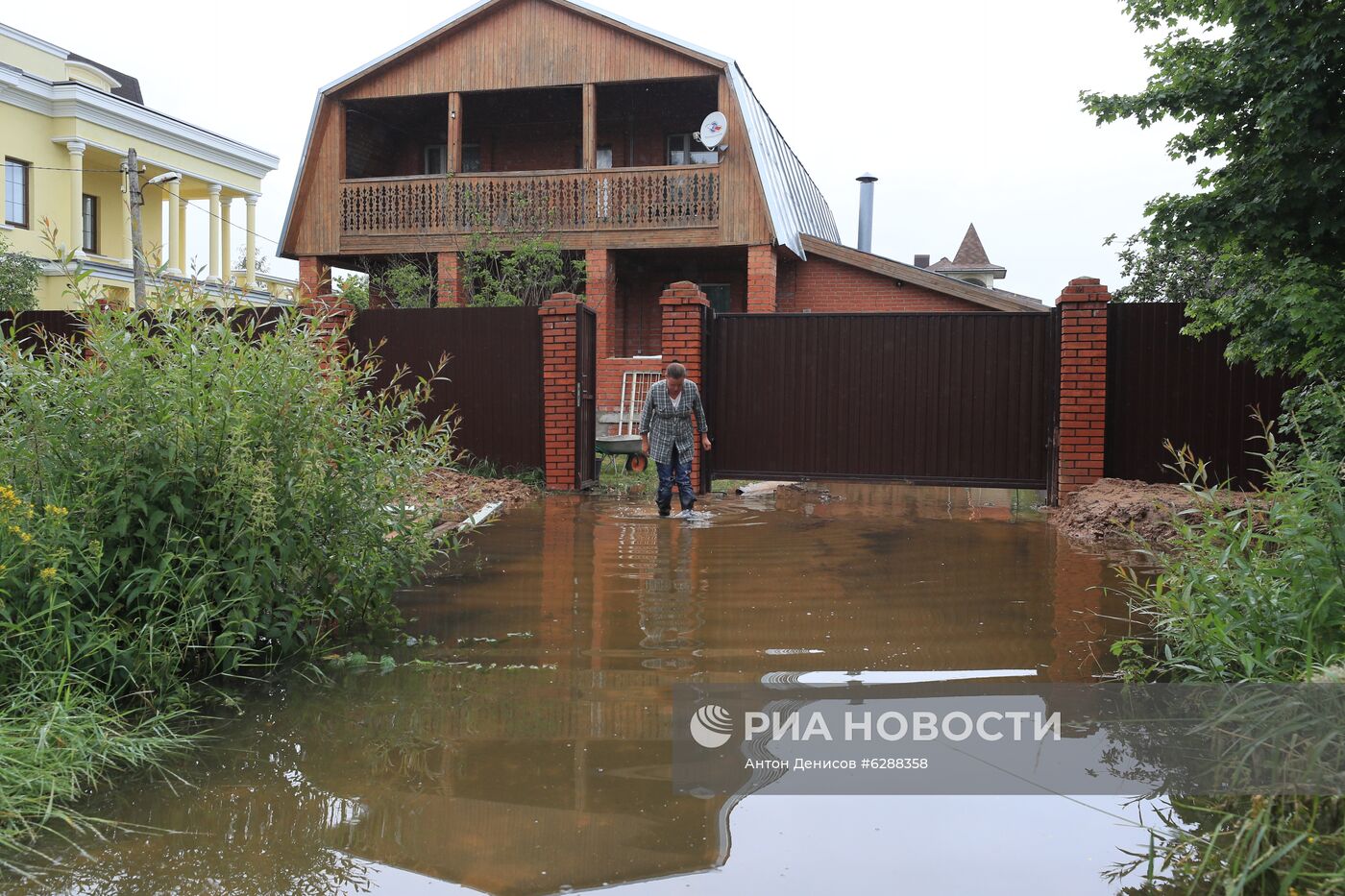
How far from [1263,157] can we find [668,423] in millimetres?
5033

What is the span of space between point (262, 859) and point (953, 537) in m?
6.58

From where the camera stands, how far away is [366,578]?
5.02m

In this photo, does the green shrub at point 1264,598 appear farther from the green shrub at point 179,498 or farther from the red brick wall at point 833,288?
the red brick wall at point 833,288

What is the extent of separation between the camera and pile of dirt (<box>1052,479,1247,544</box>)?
25.3ft

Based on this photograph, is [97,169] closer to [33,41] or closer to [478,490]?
[33,41]

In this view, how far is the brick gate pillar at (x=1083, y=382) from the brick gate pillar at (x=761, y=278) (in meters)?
8.22

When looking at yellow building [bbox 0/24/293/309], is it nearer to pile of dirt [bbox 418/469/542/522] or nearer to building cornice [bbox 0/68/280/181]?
building cornice [bbox 0/68/280/181]

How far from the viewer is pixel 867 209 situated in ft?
101

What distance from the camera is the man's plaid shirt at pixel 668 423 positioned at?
958 cm

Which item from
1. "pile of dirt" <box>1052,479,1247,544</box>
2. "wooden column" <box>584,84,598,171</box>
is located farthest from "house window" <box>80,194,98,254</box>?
"pile of dirt" <box>1052,479,1247,544</box>

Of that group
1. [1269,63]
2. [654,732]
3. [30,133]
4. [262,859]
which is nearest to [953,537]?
[1269,63]

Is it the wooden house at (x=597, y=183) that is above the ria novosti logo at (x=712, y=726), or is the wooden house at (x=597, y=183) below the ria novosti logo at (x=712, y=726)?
above

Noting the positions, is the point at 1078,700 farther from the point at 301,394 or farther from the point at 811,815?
the point at 301,394

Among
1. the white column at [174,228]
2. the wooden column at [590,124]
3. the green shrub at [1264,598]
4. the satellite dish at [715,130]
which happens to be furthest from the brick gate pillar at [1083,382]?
the white column at [174,228]
